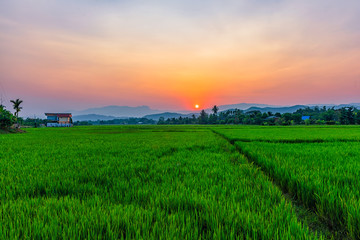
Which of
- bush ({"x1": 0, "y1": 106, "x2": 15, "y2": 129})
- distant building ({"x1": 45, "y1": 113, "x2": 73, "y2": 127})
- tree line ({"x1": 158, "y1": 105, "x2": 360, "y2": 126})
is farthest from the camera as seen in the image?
distant building ({"x1": 45, "y1": 113, "x2": 73, "y2": 127})

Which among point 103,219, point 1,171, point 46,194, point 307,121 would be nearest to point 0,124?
point 1,171

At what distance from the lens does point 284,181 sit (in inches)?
108

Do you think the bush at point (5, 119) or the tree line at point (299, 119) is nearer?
the bush at point (5, 119)

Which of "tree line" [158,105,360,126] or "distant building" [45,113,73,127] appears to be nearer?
"tree line" [158,105,360,126]

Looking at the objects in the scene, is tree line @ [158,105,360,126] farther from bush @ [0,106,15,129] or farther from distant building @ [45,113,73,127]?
bush @ [0,106,15,129]

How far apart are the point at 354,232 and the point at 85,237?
2405mm

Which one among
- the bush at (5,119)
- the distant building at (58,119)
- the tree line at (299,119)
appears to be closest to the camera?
the bush at (5,119)

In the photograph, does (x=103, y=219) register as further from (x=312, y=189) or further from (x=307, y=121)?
(x=307, y=121)

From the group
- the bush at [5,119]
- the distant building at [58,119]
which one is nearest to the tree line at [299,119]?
the distant building at [58,119]

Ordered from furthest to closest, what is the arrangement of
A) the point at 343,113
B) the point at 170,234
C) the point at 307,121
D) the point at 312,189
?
the point at 307,121 → the point at 343,113 → the point at 312,189 → the point at 170,234

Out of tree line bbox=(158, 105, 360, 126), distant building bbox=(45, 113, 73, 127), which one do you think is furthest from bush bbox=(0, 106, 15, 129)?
tree line bbox=(158, 105, 360, 126)

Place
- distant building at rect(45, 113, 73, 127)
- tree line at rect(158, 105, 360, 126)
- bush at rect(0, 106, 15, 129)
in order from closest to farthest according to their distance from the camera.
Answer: bush at rect(0, 106, 15, 129) → tree line at rect(158, 105, 360, 126) → distant building at rect(45, 113, 73, 127)

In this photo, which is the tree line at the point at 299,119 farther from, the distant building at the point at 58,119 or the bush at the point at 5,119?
the bush at the point at 5,119

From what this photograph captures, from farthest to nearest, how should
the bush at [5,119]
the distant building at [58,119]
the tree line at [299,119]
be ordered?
1. the distant building at [58,119]
2. the tree line at [299,119]
3. the bush at [5,119]
